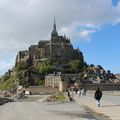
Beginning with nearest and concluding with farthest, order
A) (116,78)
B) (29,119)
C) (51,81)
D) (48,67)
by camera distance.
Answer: (29,119) → (51,81) → (48,67) → (116,78)

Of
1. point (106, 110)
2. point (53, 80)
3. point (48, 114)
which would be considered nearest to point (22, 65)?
point (53, 80)

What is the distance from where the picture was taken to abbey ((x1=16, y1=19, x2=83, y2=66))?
7451 inches

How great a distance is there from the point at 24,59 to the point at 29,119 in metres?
173

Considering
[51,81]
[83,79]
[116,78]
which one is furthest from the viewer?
[116,78]

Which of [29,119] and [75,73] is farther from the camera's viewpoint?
[75,73]

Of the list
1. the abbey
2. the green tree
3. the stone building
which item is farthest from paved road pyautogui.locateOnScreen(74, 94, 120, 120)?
the abbey

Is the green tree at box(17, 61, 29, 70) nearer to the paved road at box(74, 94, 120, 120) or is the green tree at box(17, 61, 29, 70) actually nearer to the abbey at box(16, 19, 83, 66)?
the abbey at box(16, 19, 83, 66)

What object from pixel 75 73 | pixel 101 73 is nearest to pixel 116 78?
pixel 101 73

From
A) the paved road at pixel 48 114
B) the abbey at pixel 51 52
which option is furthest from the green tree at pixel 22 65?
the paved road at pixel 48 114

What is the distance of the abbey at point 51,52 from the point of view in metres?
189

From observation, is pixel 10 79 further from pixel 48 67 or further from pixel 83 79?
pixel 83 79

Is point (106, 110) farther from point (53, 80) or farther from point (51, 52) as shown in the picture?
point (51, 52)

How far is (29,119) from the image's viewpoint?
2056cm

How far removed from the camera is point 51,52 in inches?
7480
